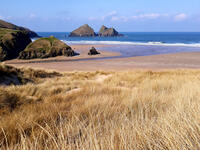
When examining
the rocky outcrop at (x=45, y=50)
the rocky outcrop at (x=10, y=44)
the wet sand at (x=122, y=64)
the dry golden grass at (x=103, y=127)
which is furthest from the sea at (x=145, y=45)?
the dry golden grass at (x=103, y=127)

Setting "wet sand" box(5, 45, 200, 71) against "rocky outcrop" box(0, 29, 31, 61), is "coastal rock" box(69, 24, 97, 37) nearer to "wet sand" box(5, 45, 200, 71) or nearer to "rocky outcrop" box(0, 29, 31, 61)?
"rocky outcrop" box(0, 29, 31, 61)

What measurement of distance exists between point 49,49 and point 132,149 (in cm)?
3303

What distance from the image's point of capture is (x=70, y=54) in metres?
32.6

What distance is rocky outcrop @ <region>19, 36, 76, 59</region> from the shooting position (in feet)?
104

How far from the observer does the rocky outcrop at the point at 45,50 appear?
31.6m

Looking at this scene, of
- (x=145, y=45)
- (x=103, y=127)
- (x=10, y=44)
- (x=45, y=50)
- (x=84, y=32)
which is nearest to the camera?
(x=103, y=127)

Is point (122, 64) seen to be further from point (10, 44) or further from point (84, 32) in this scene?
point (84, 32)

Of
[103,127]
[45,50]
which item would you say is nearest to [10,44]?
[45,50]

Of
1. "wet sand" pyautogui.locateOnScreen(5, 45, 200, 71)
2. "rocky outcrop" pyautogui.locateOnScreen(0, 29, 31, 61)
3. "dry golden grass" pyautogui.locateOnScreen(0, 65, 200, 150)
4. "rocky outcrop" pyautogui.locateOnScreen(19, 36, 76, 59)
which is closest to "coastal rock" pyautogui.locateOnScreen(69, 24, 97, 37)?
"rocky outcrop" pyautogui.locateOnScreen(0, 29, 31, 61)

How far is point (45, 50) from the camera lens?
32812mm

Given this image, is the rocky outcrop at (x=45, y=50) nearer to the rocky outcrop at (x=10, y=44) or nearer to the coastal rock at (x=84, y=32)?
the rocky outcrop at (x=10, y=44)

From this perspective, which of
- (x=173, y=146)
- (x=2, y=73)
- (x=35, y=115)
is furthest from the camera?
(x=2, y=73)

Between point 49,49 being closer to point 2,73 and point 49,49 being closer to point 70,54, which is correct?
point 70,54

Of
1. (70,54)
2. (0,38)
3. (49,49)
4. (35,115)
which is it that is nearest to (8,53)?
(0,38)
